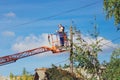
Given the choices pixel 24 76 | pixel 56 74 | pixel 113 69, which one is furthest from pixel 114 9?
pixel 24 76

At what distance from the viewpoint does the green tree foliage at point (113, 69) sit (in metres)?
25.9

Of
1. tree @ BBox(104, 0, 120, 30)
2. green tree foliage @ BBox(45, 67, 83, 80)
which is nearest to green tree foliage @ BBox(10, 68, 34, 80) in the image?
green tree foliage @ BBox(45, 67, 83, 80)

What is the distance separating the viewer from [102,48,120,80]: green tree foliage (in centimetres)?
2586

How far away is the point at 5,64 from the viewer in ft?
194

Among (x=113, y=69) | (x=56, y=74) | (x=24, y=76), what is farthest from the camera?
(x=24, y=76)

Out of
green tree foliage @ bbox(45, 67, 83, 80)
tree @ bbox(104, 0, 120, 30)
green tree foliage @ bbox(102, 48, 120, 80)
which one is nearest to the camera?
green tree foliage @ bbox(102, 48, 120, 80)

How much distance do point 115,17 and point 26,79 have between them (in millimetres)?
38678

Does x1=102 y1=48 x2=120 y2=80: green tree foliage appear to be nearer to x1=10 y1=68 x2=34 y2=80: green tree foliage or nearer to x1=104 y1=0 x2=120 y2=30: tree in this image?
x1=104 y1=0 x2=120 y2=30: tree

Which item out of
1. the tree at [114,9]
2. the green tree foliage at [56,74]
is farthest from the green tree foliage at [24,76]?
the tree at [114,9]

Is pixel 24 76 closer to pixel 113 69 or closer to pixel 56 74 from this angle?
pixel 56 74

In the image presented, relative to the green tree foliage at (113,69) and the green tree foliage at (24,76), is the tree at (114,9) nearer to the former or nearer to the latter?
the green tree foliage at (113,69)

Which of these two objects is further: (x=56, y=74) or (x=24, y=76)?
(x=24, y=76)

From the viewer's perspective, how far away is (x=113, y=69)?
2641 centimetres

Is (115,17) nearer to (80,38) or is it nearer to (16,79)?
(80,38)
